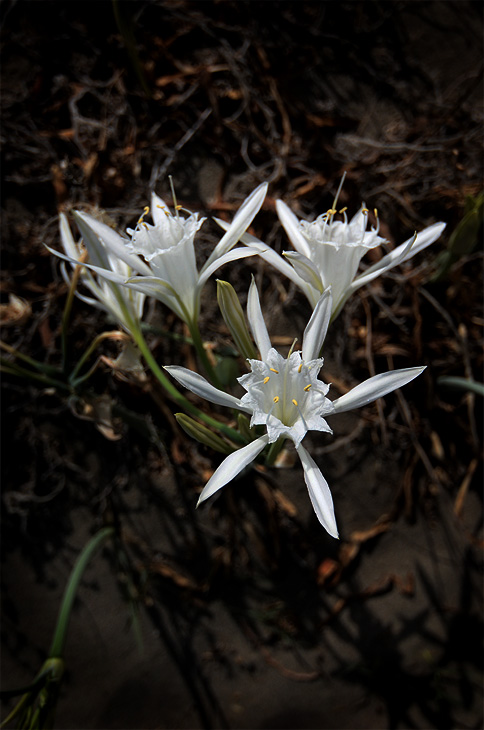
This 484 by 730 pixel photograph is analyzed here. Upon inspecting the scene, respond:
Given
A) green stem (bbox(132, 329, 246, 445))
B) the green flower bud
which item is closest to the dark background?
green stem (bbox(132, 329, 246, 445))

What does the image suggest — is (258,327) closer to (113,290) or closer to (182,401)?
(182,401)

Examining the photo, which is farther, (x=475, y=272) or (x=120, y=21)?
(x=475, y=272)

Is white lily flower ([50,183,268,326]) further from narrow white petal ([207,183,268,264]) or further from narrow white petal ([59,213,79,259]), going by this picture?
narrow white petal ([59,213,79,259])

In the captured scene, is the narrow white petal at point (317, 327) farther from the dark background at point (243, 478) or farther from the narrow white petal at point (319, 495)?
the dark background at point (243, 478)

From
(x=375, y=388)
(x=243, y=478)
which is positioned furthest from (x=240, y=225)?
(x=243, y=478)

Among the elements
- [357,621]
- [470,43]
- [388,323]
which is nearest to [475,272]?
[388,323]

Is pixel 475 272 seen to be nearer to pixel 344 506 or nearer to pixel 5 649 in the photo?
pixel 344 506
